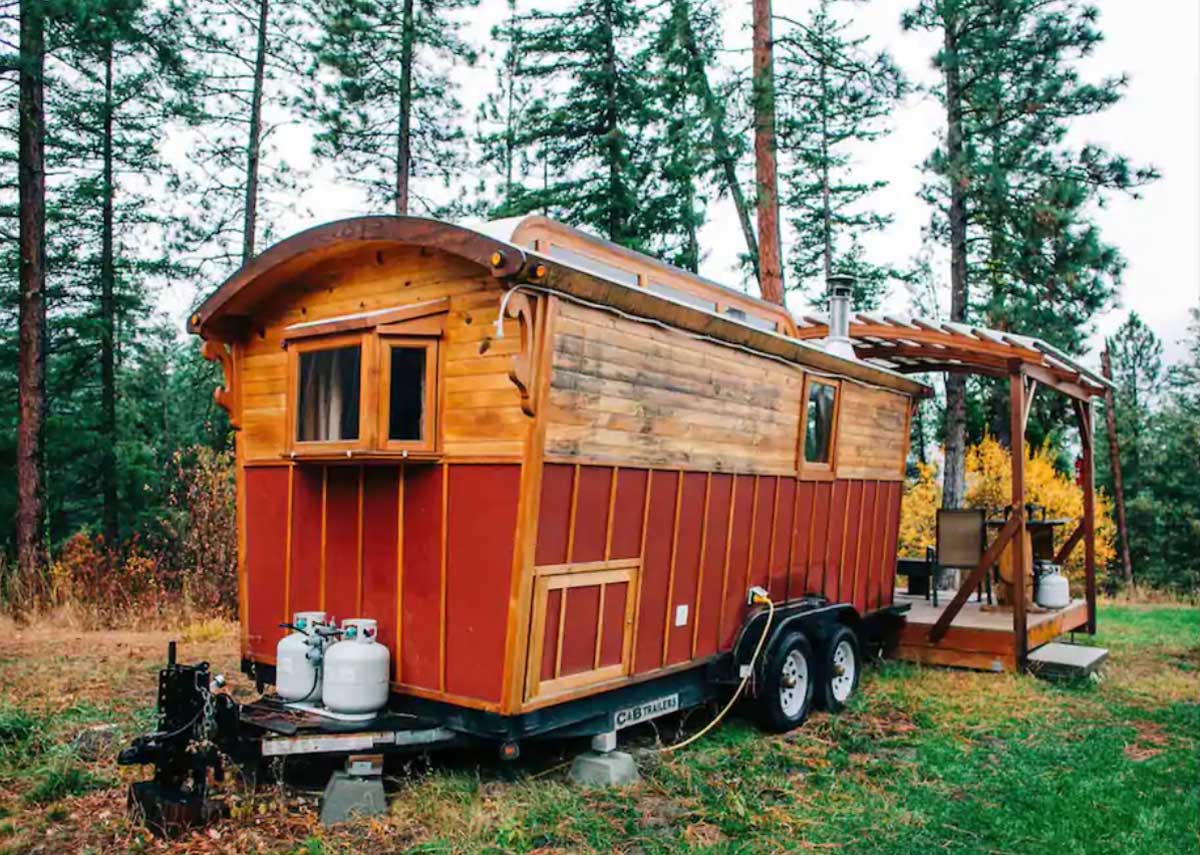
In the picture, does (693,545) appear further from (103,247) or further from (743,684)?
(103,247)

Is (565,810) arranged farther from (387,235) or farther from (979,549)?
(979,549)

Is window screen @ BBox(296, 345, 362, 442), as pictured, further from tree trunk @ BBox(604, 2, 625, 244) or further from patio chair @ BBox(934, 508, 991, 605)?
tree trunk @ BBox(604, 2, 625, 244)

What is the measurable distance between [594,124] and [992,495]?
11.2 meters

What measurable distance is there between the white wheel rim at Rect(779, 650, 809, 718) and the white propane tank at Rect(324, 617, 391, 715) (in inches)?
120

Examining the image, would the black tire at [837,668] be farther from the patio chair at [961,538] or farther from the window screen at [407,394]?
the window screen at [407,394]

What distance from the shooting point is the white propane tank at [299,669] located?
18.3 ft

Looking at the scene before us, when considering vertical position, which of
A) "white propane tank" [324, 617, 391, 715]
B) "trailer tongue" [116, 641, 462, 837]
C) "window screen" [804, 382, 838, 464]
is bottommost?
"trailer tongue" [116, 641, 462, 837]

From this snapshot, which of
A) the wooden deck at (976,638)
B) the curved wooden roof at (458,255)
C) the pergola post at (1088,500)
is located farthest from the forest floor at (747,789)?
the pergola post at (1088,500)

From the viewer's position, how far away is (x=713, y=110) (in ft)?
42.1

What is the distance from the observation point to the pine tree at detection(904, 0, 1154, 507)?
539 inches

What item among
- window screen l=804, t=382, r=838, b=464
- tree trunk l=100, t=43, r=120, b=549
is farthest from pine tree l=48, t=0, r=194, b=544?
window screen l=804, t=382, r=838, b=464

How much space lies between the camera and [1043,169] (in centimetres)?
1412

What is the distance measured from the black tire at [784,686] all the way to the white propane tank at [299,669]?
3.10m

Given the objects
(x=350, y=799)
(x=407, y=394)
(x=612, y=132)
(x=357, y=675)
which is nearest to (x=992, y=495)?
(x=612, y=132)
